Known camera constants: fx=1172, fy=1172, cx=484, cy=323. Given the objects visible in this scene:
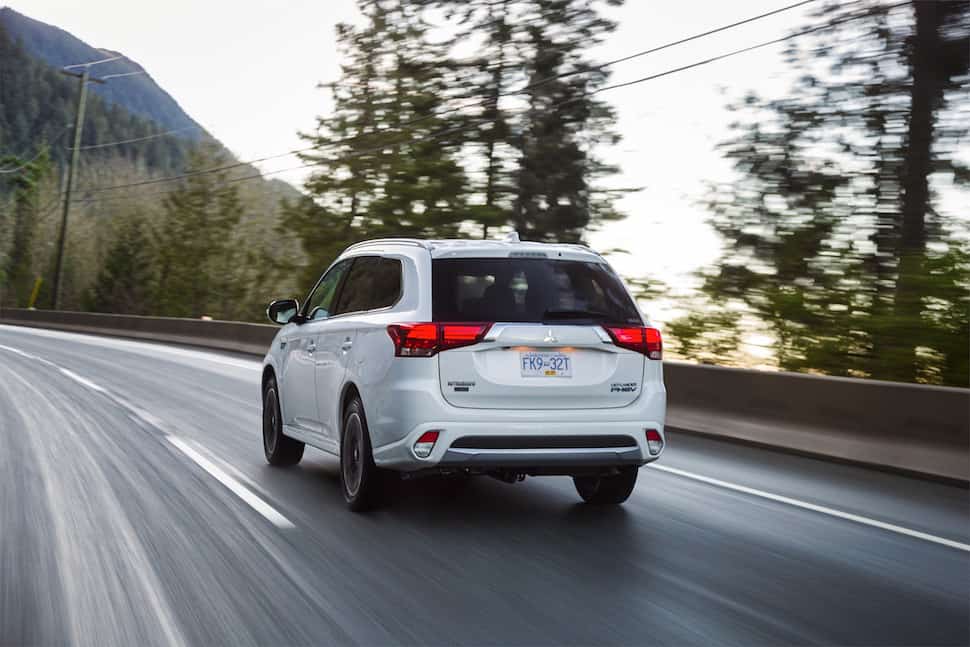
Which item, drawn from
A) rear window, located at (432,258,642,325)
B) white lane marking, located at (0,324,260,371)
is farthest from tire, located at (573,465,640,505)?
white lane marking, located at (0,324,260,371)

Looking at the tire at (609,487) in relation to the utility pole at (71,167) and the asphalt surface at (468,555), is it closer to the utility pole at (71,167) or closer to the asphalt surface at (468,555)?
the asphalt surface at (468,555)

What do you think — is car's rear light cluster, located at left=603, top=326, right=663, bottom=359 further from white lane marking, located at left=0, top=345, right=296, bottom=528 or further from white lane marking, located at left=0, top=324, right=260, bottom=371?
white lane marking, located at left=0, top=324, right=260, bottom=371

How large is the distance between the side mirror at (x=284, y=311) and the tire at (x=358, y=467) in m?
1.76

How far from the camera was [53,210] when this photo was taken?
314 ft

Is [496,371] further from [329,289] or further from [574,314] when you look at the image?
[329,289]

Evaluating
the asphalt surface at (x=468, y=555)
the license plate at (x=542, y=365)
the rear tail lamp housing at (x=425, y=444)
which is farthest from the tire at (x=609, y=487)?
the rear tail lamp housing at (x=425, y=444)

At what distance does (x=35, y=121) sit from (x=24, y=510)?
19854 cm

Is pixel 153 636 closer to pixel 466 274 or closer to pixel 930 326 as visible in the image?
pixel 466 274

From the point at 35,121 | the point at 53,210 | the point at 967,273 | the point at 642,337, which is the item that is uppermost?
the point at 35,121

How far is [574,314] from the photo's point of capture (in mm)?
7316

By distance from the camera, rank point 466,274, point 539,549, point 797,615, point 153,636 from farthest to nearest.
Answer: point 466,274 < point 539,549 < point 797,615 < point 153,636

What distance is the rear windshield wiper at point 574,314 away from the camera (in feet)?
23.8

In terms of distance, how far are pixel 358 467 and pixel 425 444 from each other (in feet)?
2.84

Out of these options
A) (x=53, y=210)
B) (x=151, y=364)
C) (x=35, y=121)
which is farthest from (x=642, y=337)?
(x=35, y=121)
